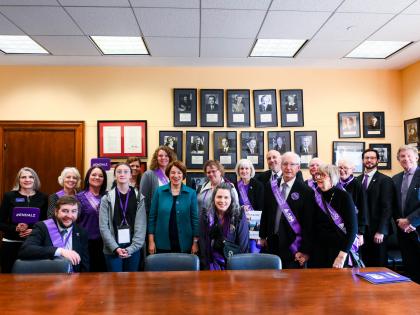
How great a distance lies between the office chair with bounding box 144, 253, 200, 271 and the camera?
2320mm

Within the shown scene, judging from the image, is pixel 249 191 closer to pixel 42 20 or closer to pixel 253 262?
pixel 253 262

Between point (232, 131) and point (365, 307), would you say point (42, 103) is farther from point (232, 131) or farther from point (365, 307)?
point (365, 307)

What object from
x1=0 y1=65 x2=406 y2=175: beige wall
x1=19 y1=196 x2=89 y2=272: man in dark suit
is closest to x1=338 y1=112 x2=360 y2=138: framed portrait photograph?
x1=0 y1=65 x2=406 y2=175: beige wall

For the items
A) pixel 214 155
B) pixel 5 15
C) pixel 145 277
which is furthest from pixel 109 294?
pixel 214 155

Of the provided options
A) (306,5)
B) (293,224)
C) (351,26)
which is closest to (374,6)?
(351,26)

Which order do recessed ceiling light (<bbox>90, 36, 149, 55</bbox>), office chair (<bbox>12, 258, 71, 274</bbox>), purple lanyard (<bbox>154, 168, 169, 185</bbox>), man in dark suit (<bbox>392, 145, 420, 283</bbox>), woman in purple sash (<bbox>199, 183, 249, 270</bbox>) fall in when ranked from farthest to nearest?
1. recessed ceiling light (<bbox>90, 36, 149, 55</bbox>)
2. purple lanyard (<bbox>154, 168, 169, 185</bbox>)
3. man in dark suit (<bbox>392, 145, 420, 283</bbox>)
4. woman in purple sash (<bbox>199, 183, 249, 270</bbox>)
5. office chair (<bbox>12, 258, 71, 274</bbox>)

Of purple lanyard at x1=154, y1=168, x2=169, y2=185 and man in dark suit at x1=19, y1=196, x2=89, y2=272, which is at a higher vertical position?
purple lanyard at x1=154, y1=168, x2=169, y2=185

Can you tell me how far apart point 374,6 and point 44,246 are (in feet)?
11.2

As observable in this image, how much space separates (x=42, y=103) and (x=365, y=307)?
461cm

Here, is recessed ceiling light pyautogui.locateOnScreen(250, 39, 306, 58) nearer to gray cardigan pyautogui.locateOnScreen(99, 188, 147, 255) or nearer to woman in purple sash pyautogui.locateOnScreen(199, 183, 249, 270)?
woman in purple sash pyautogui.locateOnScreen(199, 183, 249, 270)

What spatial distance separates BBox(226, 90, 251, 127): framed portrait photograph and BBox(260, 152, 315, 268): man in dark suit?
1975mm

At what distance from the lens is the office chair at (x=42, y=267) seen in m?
2.21

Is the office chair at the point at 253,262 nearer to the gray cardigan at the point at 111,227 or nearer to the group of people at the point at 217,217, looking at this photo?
the group of people at the point at 217,217

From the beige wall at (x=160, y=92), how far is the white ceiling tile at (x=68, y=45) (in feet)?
1.88
